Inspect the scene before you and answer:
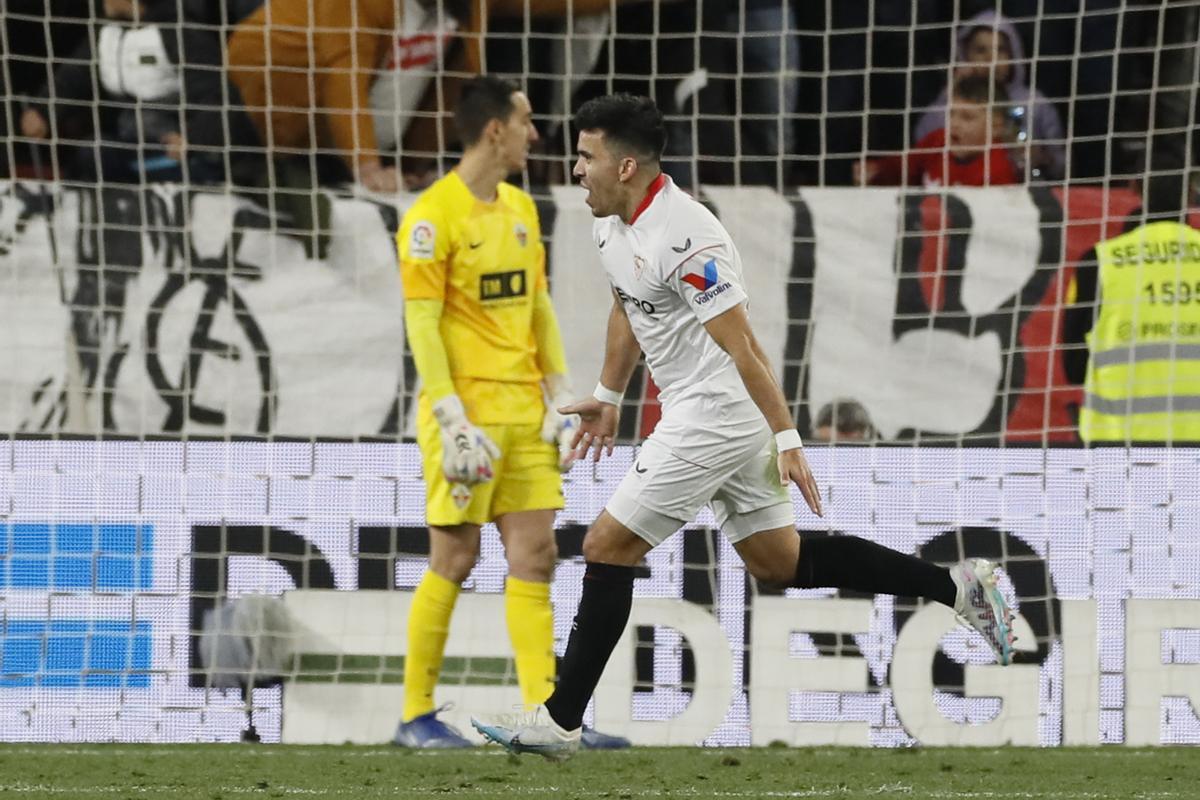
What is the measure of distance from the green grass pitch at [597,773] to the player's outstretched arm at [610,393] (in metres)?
0.87

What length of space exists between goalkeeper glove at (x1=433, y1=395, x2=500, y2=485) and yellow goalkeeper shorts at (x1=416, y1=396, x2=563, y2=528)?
0.12 metres

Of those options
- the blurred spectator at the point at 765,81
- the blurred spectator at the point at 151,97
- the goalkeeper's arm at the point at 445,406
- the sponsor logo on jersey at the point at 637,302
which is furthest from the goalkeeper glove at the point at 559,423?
the blurred spectator at the point at 151,97

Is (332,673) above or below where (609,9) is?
below

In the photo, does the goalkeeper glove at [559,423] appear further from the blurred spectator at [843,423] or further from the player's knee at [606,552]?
the blurred spectator at [843,423]

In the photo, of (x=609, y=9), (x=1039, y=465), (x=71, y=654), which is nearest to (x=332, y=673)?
(x=71, y=654)

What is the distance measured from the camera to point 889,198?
718 centimetres

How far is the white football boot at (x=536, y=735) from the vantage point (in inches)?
172

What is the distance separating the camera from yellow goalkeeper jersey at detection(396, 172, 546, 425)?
5.65 metres

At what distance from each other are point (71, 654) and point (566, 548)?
1615mm

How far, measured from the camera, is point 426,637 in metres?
5.74

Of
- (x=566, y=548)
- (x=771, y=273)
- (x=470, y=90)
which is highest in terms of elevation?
(x=470, y=90)

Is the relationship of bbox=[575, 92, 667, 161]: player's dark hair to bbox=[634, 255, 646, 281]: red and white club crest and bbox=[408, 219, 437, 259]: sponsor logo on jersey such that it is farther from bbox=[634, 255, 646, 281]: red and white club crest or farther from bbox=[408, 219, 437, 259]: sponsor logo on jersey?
bbox=[408, 219, 437, 259]: sponsor logo on jersey

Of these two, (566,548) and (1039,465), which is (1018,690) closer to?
(1039,465)

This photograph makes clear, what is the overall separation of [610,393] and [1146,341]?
8.61ft
